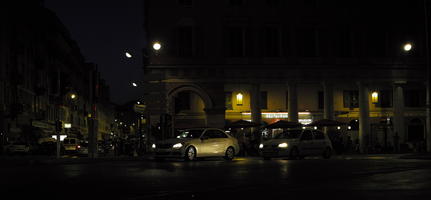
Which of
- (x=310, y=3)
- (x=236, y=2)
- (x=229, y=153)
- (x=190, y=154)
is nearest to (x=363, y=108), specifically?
(x=310, y=3)

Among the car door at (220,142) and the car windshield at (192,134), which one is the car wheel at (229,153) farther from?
the car windshield at (192,134)

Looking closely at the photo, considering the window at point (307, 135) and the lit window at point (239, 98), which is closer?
the window at point (307, 135)

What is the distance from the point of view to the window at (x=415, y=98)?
50.9 m

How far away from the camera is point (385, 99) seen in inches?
2003

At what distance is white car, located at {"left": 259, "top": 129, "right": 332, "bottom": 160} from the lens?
29953 millimetres

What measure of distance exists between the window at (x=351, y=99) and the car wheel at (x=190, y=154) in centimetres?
2484

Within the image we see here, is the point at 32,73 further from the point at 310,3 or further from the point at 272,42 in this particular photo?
the point at 310,3

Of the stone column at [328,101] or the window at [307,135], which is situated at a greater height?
the stone column at [328,101]

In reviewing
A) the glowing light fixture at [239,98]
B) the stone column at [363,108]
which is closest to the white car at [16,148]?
the glowing light fixture at [239,98]

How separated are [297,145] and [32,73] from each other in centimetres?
4774

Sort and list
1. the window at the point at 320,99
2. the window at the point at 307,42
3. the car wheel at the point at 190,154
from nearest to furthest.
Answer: the car wheel at the point at 190,154 → the window at the point at 307,42 → the window at the point at 320,99

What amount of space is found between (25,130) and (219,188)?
55040mm

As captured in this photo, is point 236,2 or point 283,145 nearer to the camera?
point 283,145

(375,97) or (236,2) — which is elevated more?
(236,2)
